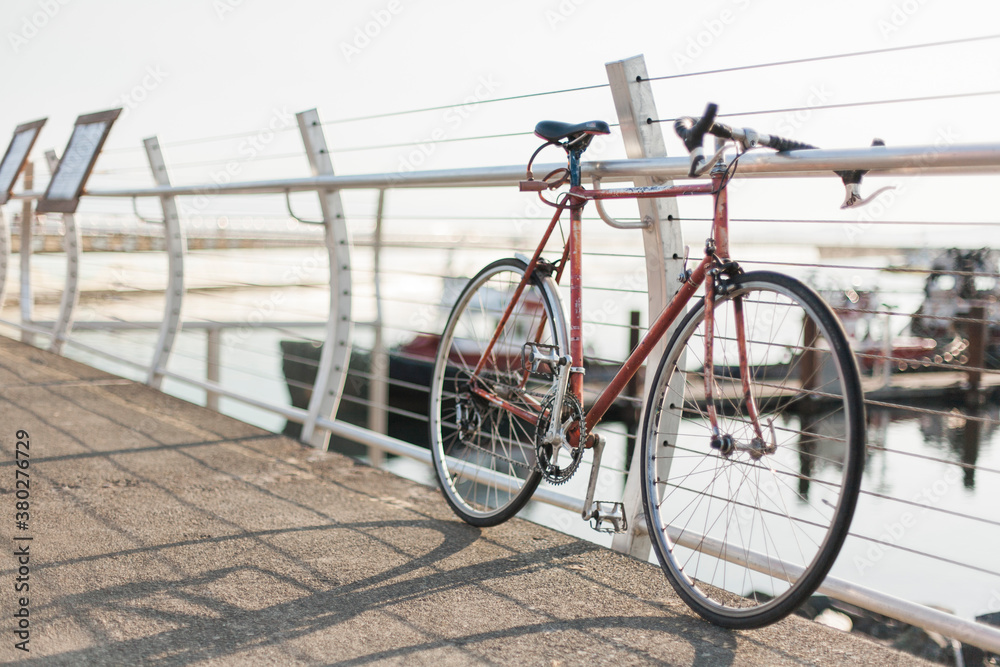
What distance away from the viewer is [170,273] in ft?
15.8

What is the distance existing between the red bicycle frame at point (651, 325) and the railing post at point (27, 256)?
5.51m

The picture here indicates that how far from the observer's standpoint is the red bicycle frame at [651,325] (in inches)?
A: 74.0

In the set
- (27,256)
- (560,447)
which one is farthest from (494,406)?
(27,256)

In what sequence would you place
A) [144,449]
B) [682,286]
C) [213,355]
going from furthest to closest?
[213,355] < [144,449] < [682,286]

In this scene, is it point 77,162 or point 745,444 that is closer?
point 745,444

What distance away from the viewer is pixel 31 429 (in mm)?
3516

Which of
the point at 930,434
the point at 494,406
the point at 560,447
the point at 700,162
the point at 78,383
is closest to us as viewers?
the point at 700,162

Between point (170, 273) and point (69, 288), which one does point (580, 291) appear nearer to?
point (170, 273)

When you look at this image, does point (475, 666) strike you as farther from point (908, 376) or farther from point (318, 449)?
point (908, 376)

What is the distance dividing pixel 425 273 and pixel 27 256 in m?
5.02

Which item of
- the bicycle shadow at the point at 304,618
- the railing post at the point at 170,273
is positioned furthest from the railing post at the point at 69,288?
the bicycle shadow at the point at 304,618

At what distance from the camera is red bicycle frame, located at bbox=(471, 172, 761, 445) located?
1.88 metres

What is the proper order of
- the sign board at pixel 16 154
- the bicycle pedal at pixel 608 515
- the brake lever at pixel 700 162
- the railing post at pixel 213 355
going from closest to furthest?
the brake lever at pixel 700 162 → the bicycle pedal at pixel 608 515 → the railing post at pixel 213 355 → the sign board at pixel 16 154

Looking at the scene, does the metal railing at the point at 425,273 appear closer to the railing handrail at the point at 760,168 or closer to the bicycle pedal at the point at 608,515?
the railing handrail at the point at 760,168
